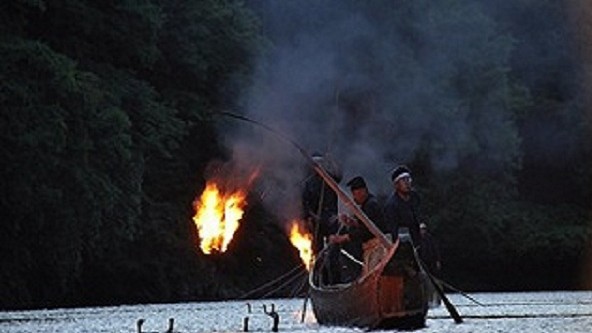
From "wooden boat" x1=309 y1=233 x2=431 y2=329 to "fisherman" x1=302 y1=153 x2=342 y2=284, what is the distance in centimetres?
235

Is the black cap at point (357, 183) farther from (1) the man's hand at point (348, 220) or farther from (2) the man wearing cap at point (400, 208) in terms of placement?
(2) the man wearing cap at point (400, 208)

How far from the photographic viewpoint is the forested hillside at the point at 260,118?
35.5m

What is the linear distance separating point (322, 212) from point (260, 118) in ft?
88.0

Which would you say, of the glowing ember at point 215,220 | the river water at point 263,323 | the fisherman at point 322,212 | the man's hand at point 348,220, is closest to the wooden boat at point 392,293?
the river water at point 263,323

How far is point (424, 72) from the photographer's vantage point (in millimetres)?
56062

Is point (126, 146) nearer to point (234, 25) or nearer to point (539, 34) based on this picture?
point (234, 25)

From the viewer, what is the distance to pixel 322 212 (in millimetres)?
22188

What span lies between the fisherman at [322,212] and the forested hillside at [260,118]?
40.7ft

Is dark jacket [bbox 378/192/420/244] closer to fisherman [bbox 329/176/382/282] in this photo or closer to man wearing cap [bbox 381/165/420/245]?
man wearing cap [bbox 381/165/420/245]

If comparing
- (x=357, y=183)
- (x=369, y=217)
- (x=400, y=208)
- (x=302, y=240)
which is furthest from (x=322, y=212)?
(x=302, y=240)

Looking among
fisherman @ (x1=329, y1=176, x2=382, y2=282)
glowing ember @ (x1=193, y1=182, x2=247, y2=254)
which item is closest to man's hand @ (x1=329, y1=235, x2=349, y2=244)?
fisherman @ (x1=329, y1=176, x2=382, y2=282)

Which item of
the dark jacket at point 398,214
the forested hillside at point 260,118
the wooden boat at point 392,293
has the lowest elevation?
the wooden boat at point 392,293

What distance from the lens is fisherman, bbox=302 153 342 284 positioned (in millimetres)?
21792

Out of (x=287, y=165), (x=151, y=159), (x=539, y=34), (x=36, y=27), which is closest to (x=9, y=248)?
(x=36, y=27)
